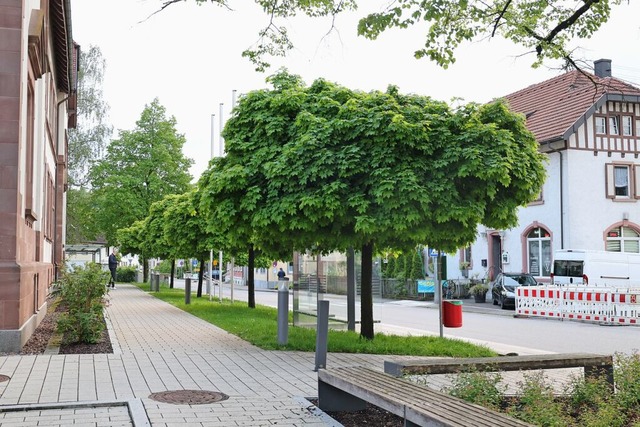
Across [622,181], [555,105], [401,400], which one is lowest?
[401,400]

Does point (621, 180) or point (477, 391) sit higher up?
point (621, 180)

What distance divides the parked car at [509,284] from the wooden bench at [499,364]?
22030 mm

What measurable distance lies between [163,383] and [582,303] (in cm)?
1774

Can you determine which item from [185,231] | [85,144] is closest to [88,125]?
[85,144]

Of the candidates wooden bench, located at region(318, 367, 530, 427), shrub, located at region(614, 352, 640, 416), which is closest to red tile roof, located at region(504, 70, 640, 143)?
shrub, located at region(614, 352, 640, 416)

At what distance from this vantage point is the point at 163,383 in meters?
8.66

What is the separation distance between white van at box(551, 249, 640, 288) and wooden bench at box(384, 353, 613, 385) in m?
21.1

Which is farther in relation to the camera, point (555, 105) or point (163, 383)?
point (555, 105)

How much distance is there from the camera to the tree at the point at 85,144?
5369 cm

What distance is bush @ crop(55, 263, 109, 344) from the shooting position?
12.1 metres

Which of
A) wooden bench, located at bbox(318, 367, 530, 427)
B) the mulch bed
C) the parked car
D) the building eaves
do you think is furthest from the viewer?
the parked car

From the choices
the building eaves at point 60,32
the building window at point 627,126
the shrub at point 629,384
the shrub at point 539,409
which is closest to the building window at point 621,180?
the building window at point 627,126

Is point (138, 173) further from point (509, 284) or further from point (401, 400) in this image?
point (401, 400)

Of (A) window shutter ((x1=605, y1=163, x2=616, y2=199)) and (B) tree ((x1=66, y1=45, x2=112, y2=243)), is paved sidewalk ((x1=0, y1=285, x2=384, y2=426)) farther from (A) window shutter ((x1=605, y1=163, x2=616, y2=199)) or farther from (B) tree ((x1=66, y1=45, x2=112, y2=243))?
(B) tree ((x1=66, y1=45, x2=112, y2=243))
